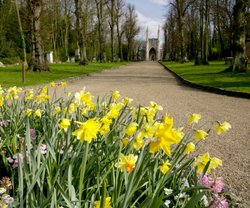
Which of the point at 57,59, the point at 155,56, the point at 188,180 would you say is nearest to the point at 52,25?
the point at 57,59

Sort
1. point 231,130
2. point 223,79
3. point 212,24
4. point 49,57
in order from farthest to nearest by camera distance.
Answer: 1. point 212,24
2. point 49,57
3. point 223,79
4. point 231,130

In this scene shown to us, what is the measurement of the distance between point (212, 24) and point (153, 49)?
7983 centimetres

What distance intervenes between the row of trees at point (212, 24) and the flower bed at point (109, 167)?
1901 cm

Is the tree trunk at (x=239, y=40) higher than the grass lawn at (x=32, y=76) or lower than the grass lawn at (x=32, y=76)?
higher

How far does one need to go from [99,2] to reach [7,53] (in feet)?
53.6

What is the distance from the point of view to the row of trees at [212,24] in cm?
2048

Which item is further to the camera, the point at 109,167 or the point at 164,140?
the point at 109,167

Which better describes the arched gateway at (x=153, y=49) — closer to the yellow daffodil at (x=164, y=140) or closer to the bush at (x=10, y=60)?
the bush at (x=10, y=60)

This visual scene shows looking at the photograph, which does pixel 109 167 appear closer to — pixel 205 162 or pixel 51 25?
pixel 205 162

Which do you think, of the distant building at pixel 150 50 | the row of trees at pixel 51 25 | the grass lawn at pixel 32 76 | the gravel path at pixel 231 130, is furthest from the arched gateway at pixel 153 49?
the gravel path at pixel 231 130

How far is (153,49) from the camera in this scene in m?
132

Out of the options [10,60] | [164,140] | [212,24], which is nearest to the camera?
[164,140]

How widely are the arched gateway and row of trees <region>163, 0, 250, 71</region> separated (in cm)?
6069

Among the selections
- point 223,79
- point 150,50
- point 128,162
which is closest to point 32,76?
point 223,79
